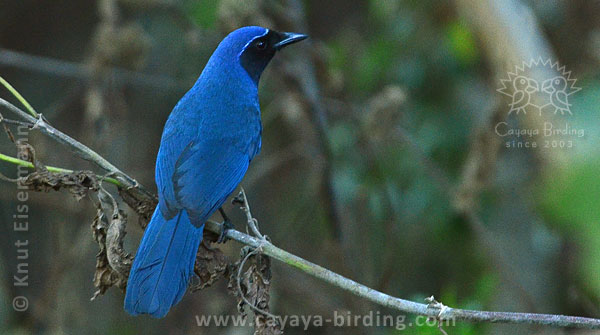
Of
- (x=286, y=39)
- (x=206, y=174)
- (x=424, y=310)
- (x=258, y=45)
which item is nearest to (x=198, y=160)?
(x=206, y=174)

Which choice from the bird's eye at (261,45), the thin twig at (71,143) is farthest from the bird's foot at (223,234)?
the bird's eye at (261,45)

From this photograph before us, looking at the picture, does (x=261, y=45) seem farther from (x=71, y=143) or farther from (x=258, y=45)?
(x=71, y=143)

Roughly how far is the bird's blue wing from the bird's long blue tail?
76 millimetres

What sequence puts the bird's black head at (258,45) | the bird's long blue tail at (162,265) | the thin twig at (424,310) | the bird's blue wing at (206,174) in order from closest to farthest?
the thin twig at (424,310) → the bird's long blue tail at (162,265) → the bird's blue wing at (206,174) → the bird's black head at (258,45)

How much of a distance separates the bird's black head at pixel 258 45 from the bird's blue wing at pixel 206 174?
0.62 metres

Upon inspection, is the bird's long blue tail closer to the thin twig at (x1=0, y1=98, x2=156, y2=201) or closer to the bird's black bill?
the thin twig at (x1=0, y1=98, x2=156, y2=201)

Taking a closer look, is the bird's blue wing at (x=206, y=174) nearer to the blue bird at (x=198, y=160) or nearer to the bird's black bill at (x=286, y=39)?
the blue bird at (x=198, y=160)

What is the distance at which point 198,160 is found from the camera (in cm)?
317

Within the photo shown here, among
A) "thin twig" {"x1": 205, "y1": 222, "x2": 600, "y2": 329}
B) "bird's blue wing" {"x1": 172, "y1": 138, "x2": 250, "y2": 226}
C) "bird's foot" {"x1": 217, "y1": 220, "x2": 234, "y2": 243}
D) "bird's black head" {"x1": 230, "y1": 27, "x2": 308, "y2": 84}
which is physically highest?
"bird's black head" {"x1": 230, "y1": 27, "x2": 308, "y2": 84}

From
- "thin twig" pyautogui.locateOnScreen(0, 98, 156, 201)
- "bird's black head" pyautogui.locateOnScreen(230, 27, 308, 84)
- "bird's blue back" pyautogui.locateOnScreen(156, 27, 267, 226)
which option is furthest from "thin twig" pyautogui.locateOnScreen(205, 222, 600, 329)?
"bird's black head" pyautogui.locateOnScreen(230, 27, 308, 84)

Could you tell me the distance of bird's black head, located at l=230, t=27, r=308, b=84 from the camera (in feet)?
12.3

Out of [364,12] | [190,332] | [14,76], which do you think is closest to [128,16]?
[14,76]

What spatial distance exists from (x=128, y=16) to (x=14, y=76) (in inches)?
46.1

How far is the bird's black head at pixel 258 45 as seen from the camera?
376cm
